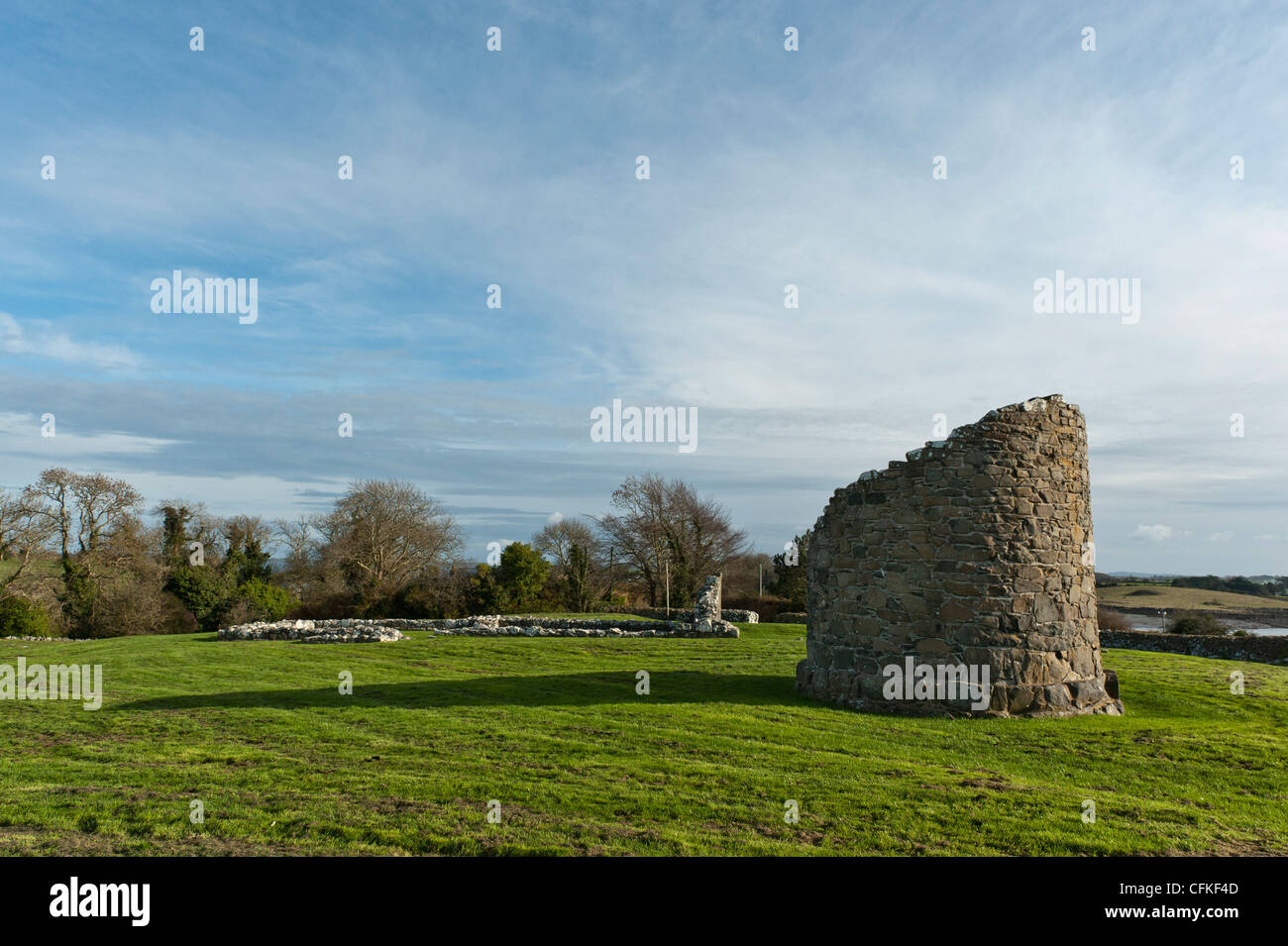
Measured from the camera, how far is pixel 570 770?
836 cm

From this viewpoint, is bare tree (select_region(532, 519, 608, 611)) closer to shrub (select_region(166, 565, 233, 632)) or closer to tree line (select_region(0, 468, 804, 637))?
tree line (select_region(0, 468, 804, 637))

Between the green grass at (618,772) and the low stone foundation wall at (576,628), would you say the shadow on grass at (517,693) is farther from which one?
the low stone foundation wall at (576,628)

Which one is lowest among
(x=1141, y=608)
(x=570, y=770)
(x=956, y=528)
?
(x=1141, y=608)

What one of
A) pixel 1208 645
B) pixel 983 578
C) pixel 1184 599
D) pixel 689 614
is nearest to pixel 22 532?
pixel 689 614

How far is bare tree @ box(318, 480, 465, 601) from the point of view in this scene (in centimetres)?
4159

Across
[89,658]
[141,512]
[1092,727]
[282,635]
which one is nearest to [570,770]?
[1092,727]

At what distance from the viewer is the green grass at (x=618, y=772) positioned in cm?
626

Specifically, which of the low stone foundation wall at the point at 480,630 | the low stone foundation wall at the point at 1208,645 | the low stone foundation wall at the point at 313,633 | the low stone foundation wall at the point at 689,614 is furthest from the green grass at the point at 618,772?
the low stone foundation wall at the point at 689,614

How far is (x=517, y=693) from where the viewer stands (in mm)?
14055

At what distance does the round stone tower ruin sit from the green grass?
649mm

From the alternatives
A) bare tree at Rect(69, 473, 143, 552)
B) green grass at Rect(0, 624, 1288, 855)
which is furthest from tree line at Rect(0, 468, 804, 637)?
green grass at Rect(0, 624, 1288, 855)

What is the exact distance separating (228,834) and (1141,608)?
46.2 meters

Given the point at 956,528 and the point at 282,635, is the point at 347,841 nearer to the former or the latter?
the point at 956,528
